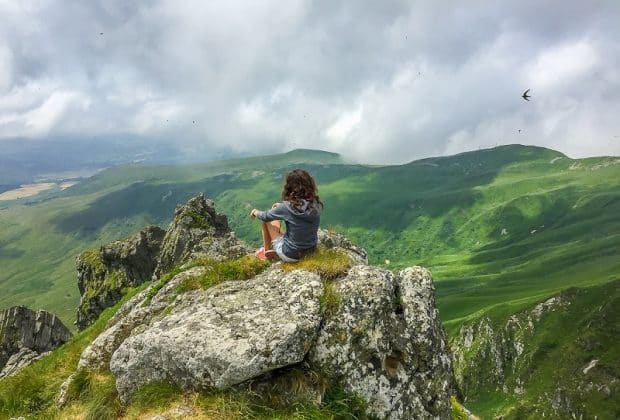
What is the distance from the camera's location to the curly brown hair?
56.4 ft

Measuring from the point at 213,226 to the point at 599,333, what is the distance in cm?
18008

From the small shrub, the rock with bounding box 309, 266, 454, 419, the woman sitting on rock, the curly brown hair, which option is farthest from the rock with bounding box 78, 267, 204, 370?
the rock with bounding box 309, 266, 454, 419

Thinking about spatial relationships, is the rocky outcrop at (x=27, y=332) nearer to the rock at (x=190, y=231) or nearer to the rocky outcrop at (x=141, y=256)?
the rocky outcrop at (x=141, y=256)

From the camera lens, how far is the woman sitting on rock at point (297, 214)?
17234 mm

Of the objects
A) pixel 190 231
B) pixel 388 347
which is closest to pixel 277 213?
pixel 388 347

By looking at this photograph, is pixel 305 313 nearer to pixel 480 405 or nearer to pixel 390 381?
pixel 390 381

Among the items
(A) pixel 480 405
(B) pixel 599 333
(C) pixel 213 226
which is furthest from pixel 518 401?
(C) pixel 213 226

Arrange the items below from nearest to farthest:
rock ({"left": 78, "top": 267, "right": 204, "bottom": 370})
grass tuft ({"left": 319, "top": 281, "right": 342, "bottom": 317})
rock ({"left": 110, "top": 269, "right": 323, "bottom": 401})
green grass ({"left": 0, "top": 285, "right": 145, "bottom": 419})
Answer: rock ({"left": 110, "top": 269, "right": 323, "bottom": 401}) < grass tuft ({"left": 319, "top": 281, "right": 342, "bottom": 317}) < green grass ({"left": 0, "top": 285, "right": 145, "bottom": 419}) < rock ({"left": 78, "top": 267, "right": 204, "bottom": 370})

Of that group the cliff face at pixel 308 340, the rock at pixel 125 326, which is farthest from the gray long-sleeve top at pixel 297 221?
the rock at pixel 125 326

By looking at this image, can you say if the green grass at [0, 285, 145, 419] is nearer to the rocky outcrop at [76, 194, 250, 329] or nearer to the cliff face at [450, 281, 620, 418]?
the rocky outcrop at [76, 194, 250, 329]

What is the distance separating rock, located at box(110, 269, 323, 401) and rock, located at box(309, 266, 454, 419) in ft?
3.04

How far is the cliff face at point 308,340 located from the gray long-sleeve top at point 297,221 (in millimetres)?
810

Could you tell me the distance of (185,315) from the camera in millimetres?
14883

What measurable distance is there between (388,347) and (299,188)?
6.89 meters
